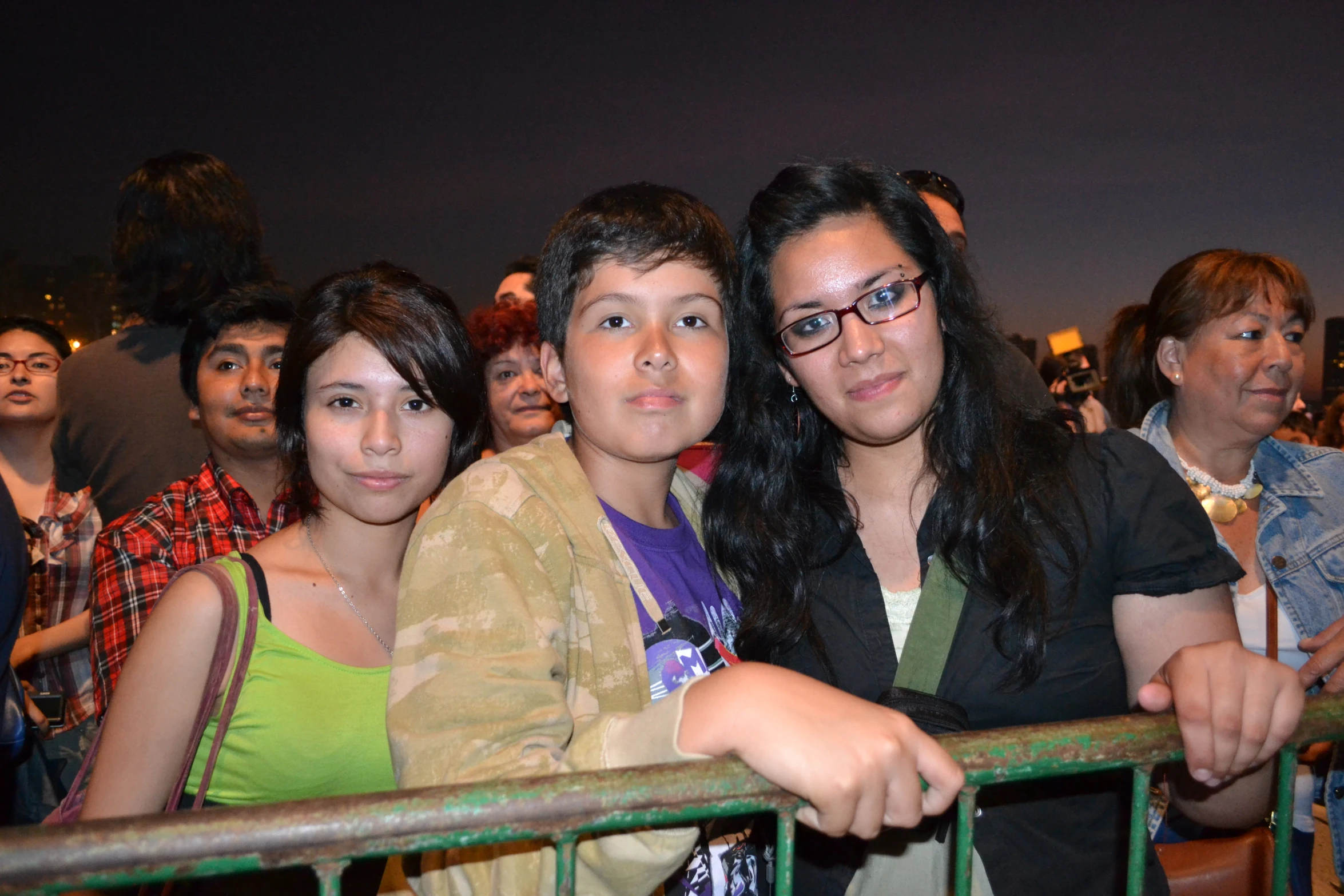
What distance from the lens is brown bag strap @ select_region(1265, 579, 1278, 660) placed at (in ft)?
9.93

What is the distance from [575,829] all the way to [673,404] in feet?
3.43

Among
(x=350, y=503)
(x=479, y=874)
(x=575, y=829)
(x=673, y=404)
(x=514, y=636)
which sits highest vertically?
(x=673, y=404)

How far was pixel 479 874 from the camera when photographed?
4.20 ft

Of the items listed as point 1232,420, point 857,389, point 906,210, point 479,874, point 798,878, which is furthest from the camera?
point 1232,420

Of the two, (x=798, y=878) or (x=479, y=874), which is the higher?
(x=479, y=874)

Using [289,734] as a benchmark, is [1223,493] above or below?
above

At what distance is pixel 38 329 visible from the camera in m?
4.99

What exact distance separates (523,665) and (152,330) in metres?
2.92

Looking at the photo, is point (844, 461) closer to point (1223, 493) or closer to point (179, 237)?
point (1223, 493)

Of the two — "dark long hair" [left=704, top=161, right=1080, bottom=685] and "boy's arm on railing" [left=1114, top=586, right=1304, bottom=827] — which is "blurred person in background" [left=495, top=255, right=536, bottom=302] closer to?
"dark long hair" [left=704, top=161, right=1080, bottom=685]

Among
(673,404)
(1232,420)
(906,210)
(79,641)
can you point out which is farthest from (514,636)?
(79,641)

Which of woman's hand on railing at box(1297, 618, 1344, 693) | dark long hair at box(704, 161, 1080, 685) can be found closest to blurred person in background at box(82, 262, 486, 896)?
dark long hair at box(704, 161, 1080, 685)

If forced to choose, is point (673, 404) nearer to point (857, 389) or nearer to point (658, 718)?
point (857, 389)

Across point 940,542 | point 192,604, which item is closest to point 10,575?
point 192,604
